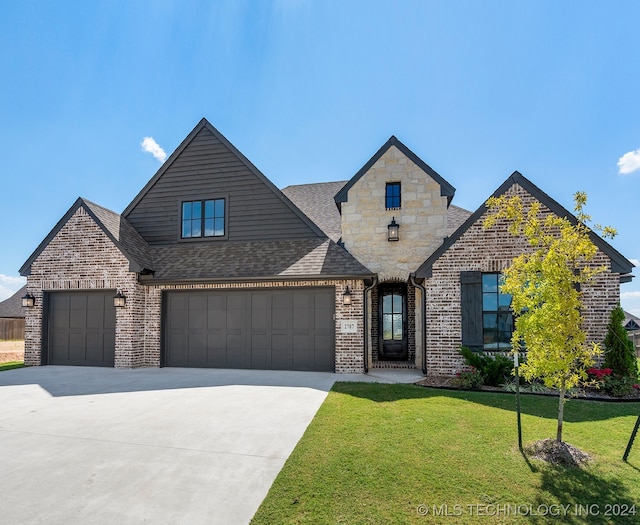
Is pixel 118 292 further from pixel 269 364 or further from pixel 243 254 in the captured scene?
pixel 269 364

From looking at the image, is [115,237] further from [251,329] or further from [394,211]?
[394,211]

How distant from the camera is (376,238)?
40.2ft

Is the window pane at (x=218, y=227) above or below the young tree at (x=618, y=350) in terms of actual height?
above

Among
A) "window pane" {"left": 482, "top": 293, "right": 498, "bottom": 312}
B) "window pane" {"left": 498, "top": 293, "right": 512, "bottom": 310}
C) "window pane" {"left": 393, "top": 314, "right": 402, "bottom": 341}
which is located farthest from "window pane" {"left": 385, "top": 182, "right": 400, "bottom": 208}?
"window pane" {"left": 498, "top": 293, "right": 512, "bottom": 310}

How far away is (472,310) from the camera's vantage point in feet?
31.5

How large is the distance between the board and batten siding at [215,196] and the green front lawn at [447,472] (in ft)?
24.1

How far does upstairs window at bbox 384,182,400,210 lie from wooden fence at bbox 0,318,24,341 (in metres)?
30.1

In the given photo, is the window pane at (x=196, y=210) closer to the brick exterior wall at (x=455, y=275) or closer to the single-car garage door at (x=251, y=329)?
the single-car garage door at (x=251, y=329)

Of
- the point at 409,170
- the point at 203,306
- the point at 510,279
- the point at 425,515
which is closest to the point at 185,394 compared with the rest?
the point at 203,306

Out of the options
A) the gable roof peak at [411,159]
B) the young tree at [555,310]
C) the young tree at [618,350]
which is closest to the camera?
the young tree at [555,310]

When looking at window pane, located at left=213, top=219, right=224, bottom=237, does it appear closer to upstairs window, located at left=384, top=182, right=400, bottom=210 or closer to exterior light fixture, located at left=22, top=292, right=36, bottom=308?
upstairs window, located at left=384, top=182, right=400, bottom=210

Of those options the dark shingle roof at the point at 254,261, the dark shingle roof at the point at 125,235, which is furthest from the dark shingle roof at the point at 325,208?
the dark shingle roof at the point at 125,235

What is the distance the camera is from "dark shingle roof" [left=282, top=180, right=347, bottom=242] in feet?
46.0

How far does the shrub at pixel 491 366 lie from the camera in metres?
8.48
